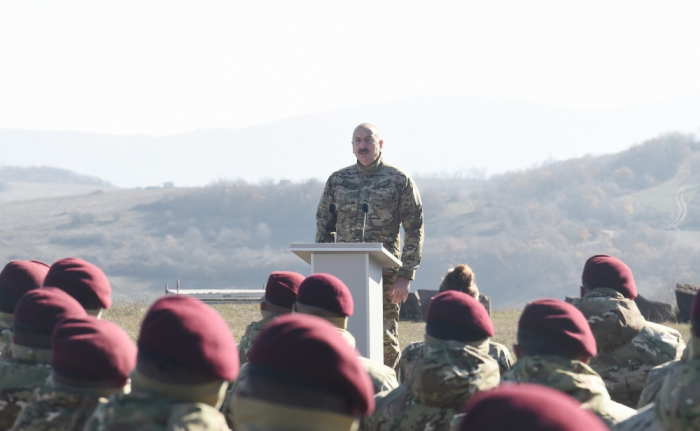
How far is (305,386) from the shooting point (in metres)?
2.01

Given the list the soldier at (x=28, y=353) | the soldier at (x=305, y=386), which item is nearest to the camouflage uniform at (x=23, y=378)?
the soldier at (x=28, y=353)

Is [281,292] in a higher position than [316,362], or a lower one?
lower

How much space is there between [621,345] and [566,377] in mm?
2132

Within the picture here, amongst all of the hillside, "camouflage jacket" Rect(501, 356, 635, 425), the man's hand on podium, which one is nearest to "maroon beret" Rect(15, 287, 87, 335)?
"camouflage jacket" Rect(501, 356, 635, 425)

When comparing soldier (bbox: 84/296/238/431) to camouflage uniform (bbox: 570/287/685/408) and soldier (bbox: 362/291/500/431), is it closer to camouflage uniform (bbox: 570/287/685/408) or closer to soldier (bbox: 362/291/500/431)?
soldier (bbox: 362/291/500/431)

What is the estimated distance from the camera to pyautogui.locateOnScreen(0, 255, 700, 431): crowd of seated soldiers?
2014mm

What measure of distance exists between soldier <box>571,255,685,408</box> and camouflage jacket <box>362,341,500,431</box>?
1564mm

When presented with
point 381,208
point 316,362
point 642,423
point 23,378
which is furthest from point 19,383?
point 381,208

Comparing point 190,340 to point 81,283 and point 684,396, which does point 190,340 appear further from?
point 81,283

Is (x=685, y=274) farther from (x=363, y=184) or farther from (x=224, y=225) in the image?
(x=363, y=184)

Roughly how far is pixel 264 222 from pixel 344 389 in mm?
86908

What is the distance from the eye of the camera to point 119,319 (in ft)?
43.9

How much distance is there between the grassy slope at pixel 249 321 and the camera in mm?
11953

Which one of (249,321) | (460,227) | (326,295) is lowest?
(460,227)
